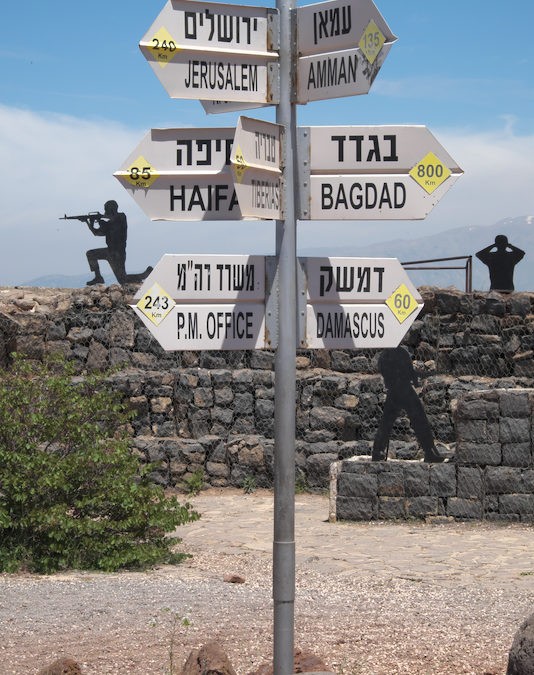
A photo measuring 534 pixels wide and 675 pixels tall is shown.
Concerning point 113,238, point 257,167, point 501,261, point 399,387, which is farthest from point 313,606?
point 113,238

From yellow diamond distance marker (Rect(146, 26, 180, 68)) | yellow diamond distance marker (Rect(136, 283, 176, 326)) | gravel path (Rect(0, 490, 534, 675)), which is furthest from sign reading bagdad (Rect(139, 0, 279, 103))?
gravel path (Rect(0, 490, 534, 675))

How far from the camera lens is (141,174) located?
12.7 ft

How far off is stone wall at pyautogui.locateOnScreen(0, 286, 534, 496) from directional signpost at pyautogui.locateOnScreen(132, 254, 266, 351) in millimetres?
9913

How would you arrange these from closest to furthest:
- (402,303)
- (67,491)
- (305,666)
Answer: (402,303) → (305,666) → (67,491)

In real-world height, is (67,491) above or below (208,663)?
above

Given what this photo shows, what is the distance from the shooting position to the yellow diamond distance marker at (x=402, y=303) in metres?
4.10

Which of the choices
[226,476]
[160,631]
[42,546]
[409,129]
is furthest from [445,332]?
[409,129]

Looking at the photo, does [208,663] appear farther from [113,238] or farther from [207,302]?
[113,238]

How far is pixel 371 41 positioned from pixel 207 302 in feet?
3.76

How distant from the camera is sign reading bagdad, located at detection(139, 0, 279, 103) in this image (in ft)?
12.7

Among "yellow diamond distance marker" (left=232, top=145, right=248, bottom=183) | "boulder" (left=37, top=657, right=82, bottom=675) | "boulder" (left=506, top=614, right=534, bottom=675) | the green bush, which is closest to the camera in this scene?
"yellow diamond distance marker" (left=232, top=145, right=248, bottom=183)

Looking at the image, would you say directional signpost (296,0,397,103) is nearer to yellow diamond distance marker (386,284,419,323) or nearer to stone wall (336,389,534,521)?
yellow diamond distance marker (386,284,419,323)

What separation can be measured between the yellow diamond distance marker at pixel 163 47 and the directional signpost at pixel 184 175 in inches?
10.3

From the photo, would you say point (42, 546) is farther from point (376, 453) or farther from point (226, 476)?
point (226, 476)
